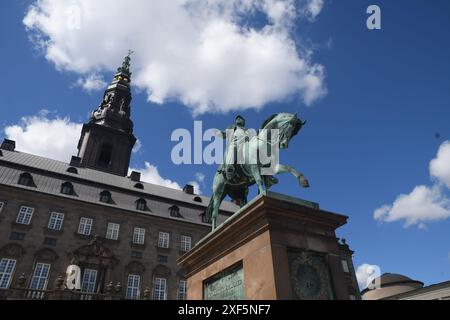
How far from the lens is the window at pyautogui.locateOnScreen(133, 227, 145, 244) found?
35.9 m

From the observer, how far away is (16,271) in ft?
94.2

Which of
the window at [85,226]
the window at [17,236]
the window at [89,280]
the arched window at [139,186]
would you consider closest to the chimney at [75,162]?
the arched window at [139,186]

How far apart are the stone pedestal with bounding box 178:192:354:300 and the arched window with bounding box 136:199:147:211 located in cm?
3339

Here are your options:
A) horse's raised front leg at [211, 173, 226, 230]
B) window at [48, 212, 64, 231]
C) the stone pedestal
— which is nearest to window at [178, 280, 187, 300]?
window at [48, 212, 64, 231]

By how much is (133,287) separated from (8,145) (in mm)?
25097

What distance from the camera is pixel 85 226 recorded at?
3412cm

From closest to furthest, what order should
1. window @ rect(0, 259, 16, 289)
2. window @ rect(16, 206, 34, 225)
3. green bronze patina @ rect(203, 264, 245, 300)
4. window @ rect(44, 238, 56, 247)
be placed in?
green bronze patina @ rect(203, 264, 245, 300), window @ rect(0, 259, 16, 289), window @ rect(44, 238, 56, 247), window @ rect(16, 206, 34, 225)

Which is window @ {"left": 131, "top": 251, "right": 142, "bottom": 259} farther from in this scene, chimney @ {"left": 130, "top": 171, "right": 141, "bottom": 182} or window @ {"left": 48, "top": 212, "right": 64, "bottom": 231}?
chimney @ {"left": 130, "top": 171, "right": 141, "bottom": 182}

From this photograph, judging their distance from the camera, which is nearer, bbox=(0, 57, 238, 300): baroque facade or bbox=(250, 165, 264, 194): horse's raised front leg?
bbox=(250, 165, 264, 194): horse's raised front leg

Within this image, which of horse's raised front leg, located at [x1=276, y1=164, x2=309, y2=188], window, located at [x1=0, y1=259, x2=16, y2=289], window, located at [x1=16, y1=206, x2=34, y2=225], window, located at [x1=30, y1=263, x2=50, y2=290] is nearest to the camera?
horse's raised front leg, located at [x1=276, y1=164, x2=309, y2=188]

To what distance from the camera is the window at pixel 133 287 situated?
3250 cm

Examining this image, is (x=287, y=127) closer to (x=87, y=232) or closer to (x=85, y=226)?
(x=87, y=232)

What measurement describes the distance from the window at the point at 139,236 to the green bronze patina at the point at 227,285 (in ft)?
101
